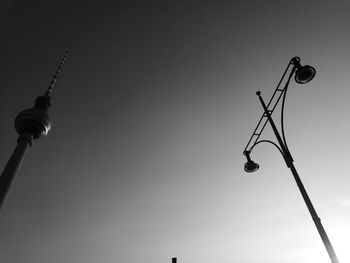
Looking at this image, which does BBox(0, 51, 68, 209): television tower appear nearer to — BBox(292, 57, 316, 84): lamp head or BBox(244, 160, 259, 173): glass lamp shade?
BBox(244, 160, 259, 173): glass lamp shade

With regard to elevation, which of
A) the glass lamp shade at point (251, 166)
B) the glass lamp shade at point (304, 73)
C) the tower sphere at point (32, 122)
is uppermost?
the tower sphere at point (32, 122)

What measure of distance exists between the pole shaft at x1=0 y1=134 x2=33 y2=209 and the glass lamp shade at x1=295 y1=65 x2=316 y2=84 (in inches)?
2014

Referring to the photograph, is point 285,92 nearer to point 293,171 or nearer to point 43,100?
point 293,171

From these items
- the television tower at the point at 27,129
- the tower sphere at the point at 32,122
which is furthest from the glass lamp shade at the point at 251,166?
the tower sphere at the point at 32,122

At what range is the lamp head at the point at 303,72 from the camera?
25.7 ft

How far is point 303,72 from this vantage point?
310 inches

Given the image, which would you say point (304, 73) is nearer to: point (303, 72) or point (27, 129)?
point (303, 72)

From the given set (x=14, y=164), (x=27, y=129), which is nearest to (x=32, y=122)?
(x=27, y=129)

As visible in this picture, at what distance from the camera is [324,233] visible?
20.2 feet

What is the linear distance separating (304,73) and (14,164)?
53.9 m

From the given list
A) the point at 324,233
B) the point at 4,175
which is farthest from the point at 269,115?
the point at 4,175

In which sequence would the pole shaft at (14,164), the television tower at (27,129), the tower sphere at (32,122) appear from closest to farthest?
the pole shaft at (14,164) → the television tower at (27,129) → the tower sphere at (32,122)

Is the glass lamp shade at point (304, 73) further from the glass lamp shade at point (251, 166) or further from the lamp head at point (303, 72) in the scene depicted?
the glass lamp shade at point (251, 166)

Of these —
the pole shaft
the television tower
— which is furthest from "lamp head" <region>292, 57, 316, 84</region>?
the television tower
